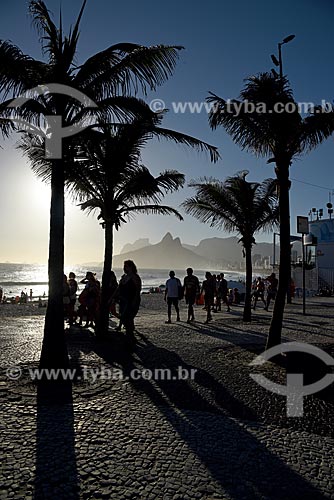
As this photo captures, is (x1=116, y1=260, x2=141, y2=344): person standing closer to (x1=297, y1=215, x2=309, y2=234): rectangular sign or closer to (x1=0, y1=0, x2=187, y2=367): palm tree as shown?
(x1=0, y1=0, x2=187, y2=367): palm tree

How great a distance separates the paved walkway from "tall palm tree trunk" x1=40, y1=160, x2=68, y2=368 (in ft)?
1.53

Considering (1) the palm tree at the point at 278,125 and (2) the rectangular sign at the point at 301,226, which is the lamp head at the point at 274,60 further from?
(2) the rectangular sign at the point at 301,226

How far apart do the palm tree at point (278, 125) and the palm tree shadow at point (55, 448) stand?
4234 millimetres

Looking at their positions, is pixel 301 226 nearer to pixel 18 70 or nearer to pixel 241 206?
pixel 241 206

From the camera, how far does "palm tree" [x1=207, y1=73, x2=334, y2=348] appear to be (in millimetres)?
7191

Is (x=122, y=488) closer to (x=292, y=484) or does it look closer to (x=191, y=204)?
(x=292, y=484)

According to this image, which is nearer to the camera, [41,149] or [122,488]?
[122,488]

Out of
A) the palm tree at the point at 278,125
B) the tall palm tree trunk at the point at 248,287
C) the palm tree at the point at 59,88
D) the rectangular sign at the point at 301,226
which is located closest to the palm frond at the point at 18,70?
the palm tree at the point at 59,88

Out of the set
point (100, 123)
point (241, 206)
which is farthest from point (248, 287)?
point (100, 123)

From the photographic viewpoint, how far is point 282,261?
7.32 m

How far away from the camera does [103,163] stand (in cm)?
966

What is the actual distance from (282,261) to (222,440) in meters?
4.28

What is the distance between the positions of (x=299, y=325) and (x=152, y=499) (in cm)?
1071

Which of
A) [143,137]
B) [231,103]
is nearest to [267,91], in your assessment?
[231,103]
